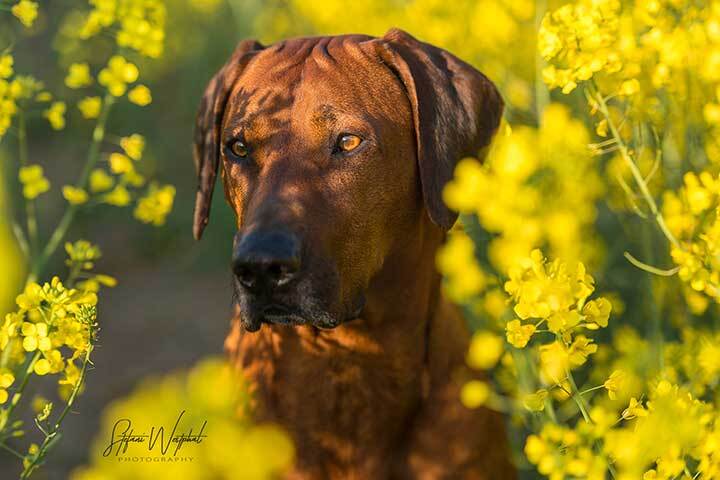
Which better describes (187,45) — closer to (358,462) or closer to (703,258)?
A: (358,462)

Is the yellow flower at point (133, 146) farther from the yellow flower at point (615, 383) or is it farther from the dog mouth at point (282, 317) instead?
the yellow flower at point (615, 383)

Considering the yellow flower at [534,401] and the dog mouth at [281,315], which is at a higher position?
the yellow flower at [534,401]

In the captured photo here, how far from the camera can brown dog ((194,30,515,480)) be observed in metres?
2.81

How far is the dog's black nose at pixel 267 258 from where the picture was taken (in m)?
2.53

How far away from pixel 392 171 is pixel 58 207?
4.76 meters

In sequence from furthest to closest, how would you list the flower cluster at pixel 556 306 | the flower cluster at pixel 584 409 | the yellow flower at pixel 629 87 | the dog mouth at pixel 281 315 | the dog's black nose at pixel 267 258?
the yellow flower at pixel 629 87 < the dog mouth at pixel 281 315 < the dog's black nose at pixel 267 258 < the flower cluster at pixel 556 306 < the flower cluster at pixel 584 409

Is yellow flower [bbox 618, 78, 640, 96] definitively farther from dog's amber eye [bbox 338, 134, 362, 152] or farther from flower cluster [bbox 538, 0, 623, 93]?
dog's amber eye [bbox 338, 134, 362, 152]

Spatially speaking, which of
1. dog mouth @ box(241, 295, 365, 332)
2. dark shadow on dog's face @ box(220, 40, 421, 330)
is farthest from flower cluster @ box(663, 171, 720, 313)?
dog mouth @ box(241, 295, 365, 332)

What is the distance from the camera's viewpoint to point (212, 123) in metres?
3.28

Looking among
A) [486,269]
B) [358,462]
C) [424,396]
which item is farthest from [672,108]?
[358,462]

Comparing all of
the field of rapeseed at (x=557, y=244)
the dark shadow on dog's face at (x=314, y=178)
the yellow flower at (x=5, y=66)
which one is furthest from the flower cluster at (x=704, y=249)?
the yellow flower at (x=5, y=66)

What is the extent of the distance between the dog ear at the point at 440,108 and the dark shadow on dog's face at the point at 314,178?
0.20ft

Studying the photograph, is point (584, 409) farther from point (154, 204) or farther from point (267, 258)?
point (154, 204)

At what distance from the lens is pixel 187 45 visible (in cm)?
820
